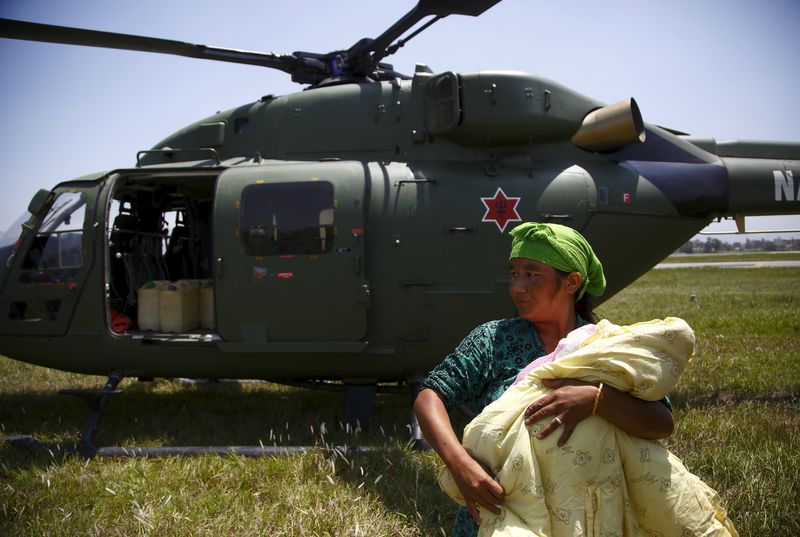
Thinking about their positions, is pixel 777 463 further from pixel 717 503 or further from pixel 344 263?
pixel 344 263

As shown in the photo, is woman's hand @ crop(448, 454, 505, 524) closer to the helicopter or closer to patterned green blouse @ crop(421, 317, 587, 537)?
patterned green blouse @ crop(421, 317, 587, 537)

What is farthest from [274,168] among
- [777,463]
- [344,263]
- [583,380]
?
[777,463]

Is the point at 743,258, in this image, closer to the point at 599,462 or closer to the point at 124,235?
the point at 124,235

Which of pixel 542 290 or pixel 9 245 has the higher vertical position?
pixel 542 290

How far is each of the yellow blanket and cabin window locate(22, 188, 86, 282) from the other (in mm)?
4647

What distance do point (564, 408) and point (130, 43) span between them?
502 centimetres

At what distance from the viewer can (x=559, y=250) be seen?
2.11m

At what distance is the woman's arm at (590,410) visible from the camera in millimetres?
1755

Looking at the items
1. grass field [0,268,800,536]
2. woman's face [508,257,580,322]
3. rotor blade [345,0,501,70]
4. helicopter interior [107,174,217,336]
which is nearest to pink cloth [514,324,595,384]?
woman's face [508,257,580,322]

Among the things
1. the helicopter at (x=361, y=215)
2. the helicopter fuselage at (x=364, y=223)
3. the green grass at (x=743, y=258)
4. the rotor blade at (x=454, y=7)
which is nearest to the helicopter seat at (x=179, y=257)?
the helicopter at (x=361, y=215)

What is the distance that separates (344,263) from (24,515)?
2.69 m

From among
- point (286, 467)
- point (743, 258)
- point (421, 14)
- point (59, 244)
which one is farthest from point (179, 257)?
point (743, 258)

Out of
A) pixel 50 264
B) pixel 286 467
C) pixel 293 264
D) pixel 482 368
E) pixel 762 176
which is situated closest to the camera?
pixel 482 368

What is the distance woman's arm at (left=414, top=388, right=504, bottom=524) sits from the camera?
176 centimetres
